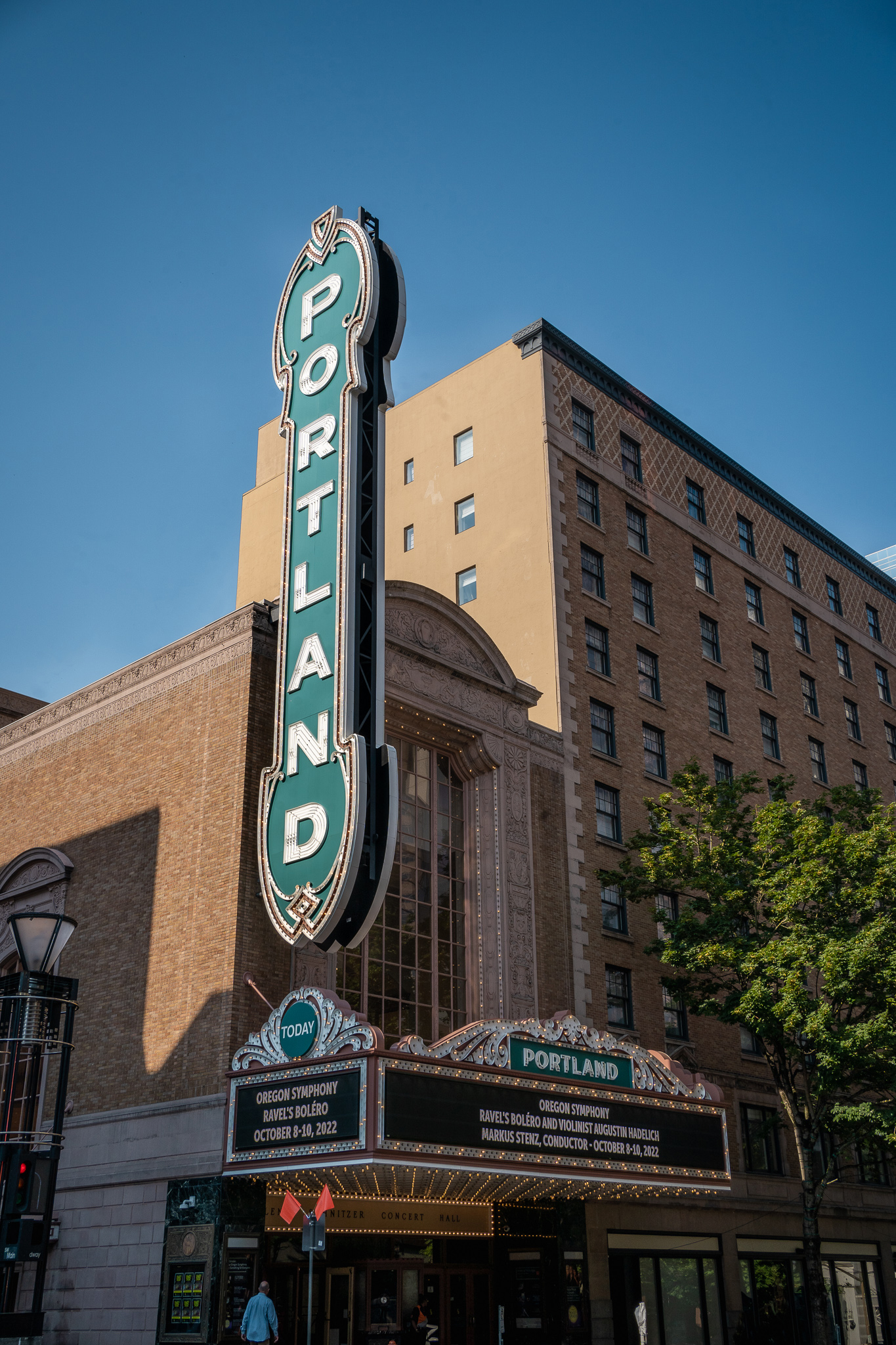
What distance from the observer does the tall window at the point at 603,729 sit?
110 feet

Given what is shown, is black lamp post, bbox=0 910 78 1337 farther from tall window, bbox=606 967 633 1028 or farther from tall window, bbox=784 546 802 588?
tall window, bbox=784 546 802 588

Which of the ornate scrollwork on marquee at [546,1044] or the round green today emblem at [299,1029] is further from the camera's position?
the ornate scrollwork on marquee at [546,1044]

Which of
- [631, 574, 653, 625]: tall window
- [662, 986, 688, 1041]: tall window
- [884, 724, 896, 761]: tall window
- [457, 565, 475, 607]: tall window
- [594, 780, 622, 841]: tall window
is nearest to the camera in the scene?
[662, 986, 688, 1041]: tall window

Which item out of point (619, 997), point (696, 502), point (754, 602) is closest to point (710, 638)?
point (754, 602)

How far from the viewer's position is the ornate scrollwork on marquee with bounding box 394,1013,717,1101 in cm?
1986

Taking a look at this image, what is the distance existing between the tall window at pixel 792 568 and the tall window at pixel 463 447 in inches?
555

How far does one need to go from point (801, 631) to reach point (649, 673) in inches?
476

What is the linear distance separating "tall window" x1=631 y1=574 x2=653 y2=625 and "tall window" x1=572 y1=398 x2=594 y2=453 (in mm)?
4237

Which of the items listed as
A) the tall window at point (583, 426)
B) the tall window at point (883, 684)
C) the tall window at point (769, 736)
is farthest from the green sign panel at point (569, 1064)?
the tall window at point (883, 684)

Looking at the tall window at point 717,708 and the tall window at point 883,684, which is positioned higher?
the tall window at point 883,684

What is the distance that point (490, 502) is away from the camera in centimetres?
3731

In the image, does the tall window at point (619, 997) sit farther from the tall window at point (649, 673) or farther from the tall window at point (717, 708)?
the tall window at point (717, 708)

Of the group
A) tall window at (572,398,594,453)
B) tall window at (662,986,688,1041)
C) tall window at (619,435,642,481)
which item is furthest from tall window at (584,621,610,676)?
tall window at (662,986,688,1041)

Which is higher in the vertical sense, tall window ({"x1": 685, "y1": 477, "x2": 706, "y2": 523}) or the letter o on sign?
tall window ({"x1": 685, "y1": 477, "x2": 706, "y2": 523})
